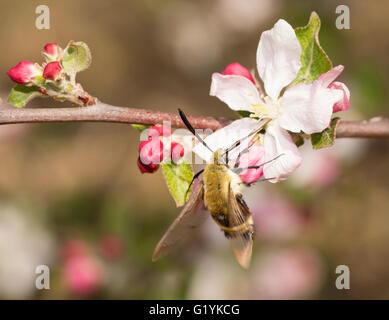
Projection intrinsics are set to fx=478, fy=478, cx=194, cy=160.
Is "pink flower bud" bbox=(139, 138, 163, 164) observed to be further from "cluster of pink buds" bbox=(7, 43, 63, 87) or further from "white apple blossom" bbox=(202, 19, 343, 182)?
"cluster of pink buds" bbox=(7, 43, 63, 87)

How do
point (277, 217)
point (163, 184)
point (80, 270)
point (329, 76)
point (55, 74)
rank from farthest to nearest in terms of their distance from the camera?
point (163, 184) < point (277, 217) < point (80, 270) < point (55, 74) < point (329, 76)

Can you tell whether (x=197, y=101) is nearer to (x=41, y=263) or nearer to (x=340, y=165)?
(x=340, y=165)

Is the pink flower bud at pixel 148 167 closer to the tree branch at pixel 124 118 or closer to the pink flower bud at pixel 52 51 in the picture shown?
the tree branch at pixel 124 118

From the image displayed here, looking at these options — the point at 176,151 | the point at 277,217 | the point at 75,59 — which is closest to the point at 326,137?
the point at 176,151

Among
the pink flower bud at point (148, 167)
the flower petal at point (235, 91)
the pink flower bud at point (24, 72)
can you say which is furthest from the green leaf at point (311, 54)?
the pink flower bud at point (24, 72)

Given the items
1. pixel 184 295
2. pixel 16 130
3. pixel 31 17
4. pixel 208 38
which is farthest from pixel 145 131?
pixel 31 17

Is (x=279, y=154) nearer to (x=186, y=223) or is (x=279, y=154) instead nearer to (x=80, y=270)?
(x=186, y=223)

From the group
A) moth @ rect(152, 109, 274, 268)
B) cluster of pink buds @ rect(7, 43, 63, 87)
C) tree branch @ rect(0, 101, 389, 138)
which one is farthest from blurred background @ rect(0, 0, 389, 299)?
cluster of pink buds @ rect(7, 43, 63, 87)
